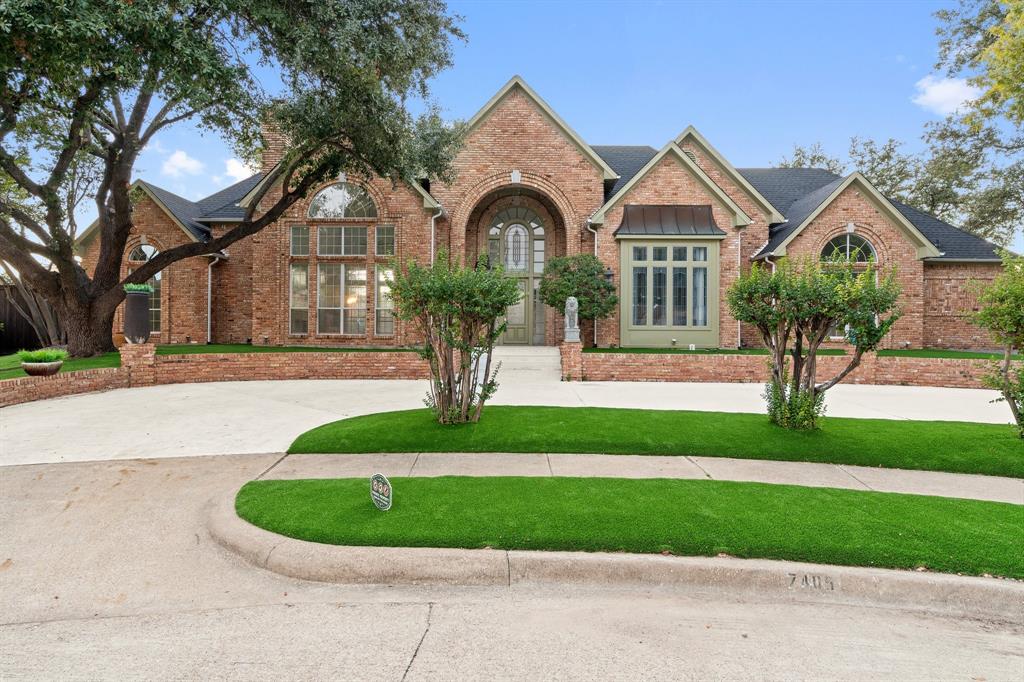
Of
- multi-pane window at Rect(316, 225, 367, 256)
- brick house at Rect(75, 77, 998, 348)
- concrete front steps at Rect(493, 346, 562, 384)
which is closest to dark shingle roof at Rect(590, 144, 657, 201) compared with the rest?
brick house at Rect(75, 77, 998, 348)

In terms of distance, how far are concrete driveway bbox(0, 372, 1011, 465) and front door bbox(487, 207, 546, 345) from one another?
6336 mm

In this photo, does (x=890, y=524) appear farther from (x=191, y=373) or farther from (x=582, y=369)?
(x=191, y=373)

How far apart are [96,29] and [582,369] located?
37.2ft

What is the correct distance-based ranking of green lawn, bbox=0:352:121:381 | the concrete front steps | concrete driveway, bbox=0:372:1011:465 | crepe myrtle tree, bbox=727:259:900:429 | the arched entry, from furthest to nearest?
1. the arched entry
2. the concrete front steps
3. green lawn, bbox=0:352:121:381
4. concrete driveway, bbox=0:372:1011:465
5. crepe myrtle tree, bbox=727:259:900:429

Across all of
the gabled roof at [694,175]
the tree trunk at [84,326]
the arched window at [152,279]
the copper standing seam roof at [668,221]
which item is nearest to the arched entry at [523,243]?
the gabled roof at [694,175]

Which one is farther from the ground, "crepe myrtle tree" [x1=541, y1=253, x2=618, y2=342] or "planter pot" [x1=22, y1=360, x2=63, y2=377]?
"crepe myrtle tree" [x1=541, y1=253, x2=618, y2=342]

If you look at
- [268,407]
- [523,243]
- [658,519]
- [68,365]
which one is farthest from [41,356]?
[523,243]

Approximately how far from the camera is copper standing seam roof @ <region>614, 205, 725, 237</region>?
56.0 ft

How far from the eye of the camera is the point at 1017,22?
11.1m

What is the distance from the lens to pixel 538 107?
718 inches

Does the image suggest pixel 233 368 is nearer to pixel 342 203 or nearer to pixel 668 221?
pixel 342 203

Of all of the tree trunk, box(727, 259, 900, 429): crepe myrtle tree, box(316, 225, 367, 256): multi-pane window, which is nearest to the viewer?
box(727, 259, 900, 429): crepe myrtle tree

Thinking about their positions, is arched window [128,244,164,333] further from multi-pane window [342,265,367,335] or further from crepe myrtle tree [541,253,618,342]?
crepe myrtle tree [541,253,618,342]

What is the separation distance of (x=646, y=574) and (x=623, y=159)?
71.0ft
